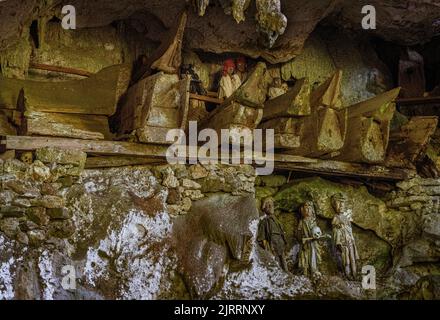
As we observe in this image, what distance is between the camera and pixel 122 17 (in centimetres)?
679

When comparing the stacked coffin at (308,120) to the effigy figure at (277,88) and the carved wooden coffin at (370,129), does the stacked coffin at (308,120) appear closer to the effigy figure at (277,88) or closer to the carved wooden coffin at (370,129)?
the carved wooden coffin at (370,129)

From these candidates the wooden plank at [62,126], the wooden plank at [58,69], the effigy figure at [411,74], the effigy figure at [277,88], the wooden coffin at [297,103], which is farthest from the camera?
the effigy figure at [411,74]

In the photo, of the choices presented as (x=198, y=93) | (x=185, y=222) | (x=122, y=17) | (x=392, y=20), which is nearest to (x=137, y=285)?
(x=185, y=222)

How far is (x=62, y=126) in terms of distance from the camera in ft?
17.4

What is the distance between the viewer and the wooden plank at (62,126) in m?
5.16

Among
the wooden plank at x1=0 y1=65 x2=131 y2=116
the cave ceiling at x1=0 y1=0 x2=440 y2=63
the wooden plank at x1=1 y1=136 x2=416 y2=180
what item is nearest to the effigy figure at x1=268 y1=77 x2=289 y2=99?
the cave ceiling at x1=0 y1=0 x2=440 y2=63

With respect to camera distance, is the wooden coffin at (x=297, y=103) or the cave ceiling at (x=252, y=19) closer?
the wooden coffin at (x=297, y=103)

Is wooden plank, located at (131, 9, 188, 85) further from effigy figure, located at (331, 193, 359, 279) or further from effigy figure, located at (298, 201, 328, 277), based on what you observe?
effigy figure, located at (331, 193, 359, 279)

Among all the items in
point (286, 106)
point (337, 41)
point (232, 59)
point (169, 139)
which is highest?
point (337, 41)

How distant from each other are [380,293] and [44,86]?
4.63 meters

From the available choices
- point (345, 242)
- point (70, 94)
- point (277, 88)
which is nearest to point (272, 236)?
point (345, 242)

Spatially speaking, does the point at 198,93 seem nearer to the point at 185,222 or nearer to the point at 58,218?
the point at 185,222

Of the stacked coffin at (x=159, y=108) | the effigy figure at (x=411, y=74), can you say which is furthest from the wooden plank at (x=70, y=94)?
the effigy figure at (x=411, y=74)

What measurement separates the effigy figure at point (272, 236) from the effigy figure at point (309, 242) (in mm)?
247
